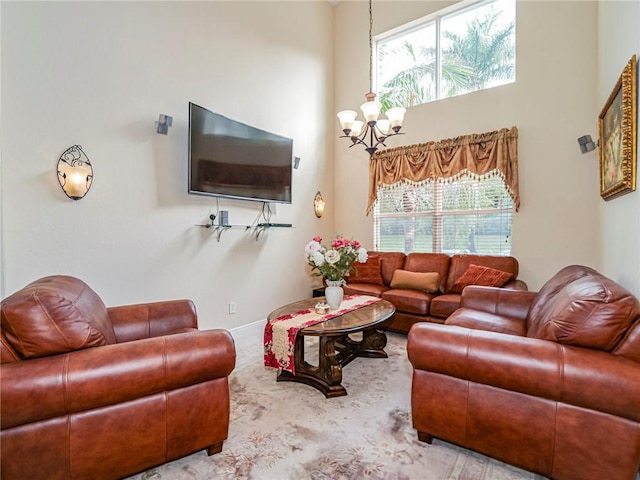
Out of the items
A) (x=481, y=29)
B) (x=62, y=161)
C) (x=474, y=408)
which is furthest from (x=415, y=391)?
(x=481, y=29)

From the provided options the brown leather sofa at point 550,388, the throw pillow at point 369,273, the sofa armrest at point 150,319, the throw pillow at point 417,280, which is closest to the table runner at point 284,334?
the sofa armrest at point 150,319

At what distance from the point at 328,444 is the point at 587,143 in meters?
3.92

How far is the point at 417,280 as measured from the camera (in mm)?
3945

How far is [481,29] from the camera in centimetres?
423

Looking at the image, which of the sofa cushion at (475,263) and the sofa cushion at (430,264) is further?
the sofa cushion at (430,264)

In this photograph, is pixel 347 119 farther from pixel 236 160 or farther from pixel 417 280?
pixel 417 280

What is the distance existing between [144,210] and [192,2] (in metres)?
2.17

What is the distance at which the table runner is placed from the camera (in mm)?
2430

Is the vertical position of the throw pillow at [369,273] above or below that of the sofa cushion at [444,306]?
above

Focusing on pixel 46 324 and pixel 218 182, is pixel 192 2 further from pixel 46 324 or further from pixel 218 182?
pixel 46 324

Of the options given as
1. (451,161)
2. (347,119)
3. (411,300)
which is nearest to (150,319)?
(347,119)

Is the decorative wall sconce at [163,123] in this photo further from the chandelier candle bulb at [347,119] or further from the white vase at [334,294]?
the white vase at [334,294]

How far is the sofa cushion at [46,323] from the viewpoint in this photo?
135 cm

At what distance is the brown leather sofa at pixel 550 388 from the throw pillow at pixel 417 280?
2003 mm
